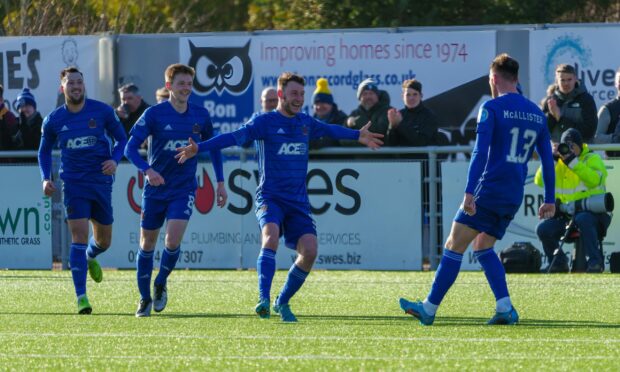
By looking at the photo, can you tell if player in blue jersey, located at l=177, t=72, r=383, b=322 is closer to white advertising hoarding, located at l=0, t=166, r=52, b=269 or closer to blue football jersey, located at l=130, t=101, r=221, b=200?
blue football jersey, located at l=130, t=101, r=221, b=200

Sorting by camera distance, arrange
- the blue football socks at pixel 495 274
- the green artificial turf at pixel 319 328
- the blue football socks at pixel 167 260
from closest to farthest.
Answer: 1. the green artificial turf at pixel 319 328
2. the blue football socks at pixel 495 274
3. the blue football socks at pixel 167 260

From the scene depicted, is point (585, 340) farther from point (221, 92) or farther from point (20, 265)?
point (221, 92)

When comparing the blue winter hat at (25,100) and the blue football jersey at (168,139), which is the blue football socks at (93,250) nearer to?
the blue football jersey at (168,139)

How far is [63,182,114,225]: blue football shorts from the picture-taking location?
12.6 m

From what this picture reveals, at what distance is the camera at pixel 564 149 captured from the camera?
51.7 feet

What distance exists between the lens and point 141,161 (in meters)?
11.6

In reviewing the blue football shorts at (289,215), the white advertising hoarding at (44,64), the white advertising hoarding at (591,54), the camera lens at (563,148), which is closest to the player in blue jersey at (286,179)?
the blue football shorts at (289,215)

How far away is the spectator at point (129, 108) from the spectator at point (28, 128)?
1.15m

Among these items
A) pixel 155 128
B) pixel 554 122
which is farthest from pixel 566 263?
pixel 155 128

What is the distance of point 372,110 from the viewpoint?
1723 cm

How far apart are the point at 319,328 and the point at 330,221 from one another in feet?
20.6

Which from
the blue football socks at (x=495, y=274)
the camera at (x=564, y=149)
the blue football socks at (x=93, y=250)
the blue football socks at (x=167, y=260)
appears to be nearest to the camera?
the blue football socks at (x=495, y=274)

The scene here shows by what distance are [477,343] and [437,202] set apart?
7.31 meters

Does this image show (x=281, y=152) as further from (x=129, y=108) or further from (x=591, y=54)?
(x=591, y=54)
